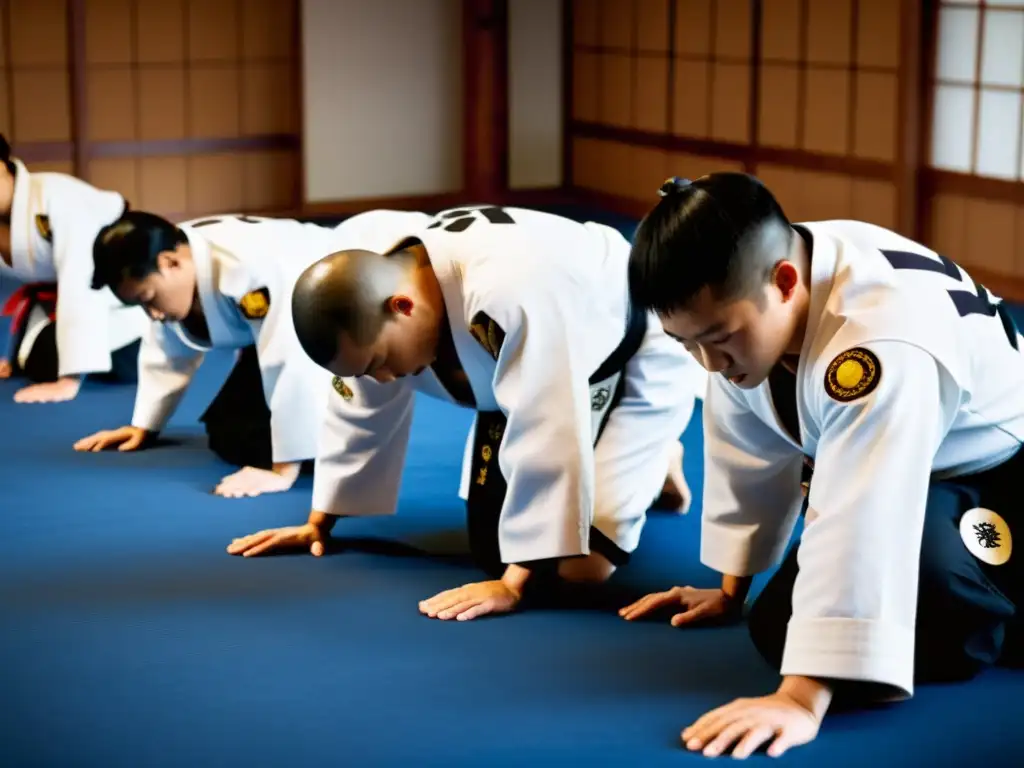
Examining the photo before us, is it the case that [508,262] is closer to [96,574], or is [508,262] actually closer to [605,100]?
[96,574]

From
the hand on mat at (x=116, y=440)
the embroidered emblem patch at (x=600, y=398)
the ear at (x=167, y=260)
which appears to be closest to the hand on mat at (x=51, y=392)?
the hand on mat at (x=116, y=440)

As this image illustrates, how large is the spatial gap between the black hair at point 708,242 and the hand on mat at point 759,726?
601 mm

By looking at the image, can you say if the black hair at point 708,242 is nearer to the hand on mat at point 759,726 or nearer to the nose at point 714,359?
the nose at point 714,359

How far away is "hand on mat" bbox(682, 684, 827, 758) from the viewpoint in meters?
2.22

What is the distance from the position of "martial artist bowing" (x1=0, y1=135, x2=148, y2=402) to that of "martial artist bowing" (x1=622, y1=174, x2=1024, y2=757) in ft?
9.22

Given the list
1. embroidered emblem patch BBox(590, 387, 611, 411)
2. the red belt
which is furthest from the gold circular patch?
the red belt

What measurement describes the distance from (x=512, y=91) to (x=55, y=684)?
6.85 metres

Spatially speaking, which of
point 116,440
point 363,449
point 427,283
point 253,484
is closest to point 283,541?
point 363,449

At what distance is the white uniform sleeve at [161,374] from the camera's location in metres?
4.16

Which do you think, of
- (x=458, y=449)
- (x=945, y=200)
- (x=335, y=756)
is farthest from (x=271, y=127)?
(x=335, y=756)

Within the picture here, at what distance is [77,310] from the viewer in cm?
479

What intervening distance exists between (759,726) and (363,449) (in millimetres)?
1248

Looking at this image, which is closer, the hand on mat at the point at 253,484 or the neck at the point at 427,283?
the neck at the point at 427,283

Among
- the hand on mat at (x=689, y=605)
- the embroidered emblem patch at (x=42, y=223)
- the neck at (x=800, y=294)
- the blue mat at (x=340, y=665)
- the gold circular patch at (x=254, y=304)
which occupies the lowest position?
the blue mat at (x=340, y=665)
